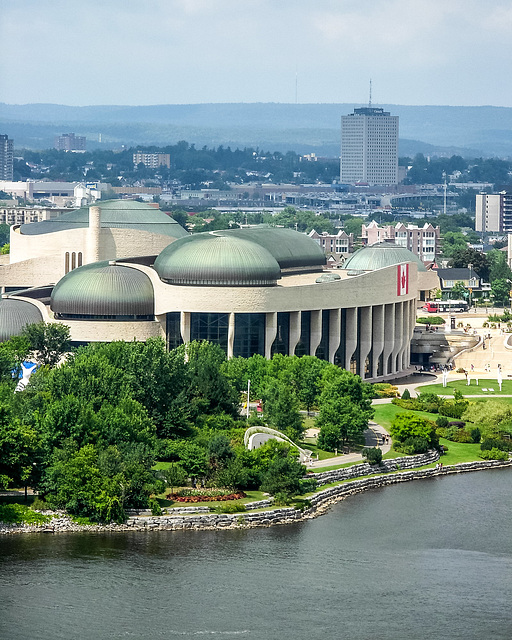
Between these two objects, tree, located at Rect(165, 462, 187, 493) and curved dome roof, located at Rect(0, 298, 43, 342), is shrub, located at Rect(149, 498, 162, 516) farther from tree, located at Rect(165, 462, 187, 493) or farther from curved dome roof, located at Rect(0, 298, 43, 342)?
curved dome roof, located at Rect(0, 298, 43, 342)

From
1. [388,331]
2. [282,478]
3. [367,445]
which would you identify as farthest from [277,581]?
[388,331]

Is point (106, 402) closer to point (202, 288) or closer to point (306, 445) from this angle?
point (306, 445)

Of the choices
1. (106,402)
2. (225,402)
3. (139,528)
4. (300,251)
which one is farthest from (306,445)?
(300,251)

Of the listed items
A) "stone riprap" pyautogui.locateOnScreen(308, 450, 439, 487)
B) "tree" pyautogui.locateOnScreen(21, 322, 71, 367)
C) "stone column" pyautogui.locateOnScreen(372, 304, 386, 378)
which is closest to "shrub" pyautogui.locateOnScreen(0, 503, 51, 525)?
"stone riprap" pyautogui.locateOnScreen(308, 450, 439, 487)

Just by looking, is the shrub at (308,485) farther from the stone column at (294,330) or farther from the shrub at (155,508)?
the stone column at (294,330)

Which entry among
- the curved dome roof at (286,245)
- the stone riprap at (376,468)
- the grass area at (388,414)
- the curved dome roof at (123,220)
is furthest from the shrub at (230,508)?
the curved dome roof at (123,220)
